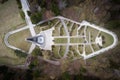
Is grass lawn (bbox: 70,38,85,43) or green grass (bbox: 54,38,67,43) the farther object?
green grass (bbox: 54,38,67,43)

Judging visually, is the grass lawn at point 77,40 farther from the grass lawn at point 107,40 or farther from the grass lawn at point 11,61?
the grass lawn at point 11,61

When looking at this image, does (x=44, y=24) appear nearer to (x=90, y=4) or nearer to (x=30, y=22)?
(x=30, y=22)

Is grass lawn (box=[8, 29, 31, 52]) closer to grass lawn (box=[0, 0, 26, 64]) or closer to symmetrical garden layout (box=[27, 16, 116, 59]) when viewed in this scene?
symmetrical garden layout (box=[27, 16, 116, 59])

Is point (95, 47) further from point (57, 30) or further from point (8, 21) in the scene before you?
point (8, 21)

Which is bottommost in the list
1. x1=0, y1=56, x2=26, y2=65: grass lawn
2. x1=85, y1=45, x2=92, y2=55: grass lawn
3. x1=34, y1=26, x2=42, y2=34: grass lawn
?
x1=0, y1=56, x2=26, y2=65: grass lawn

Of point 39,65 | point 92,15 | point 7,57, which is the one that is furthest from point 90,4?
point 7,57

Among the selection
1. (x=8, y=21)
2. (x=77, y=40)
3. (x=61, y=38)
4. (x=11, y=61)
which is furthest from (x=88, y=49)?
(x=8, y=21)

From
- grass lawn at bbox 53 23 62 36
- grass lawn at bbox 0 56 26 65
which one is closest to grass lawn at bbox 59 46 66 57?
grass lawn at bbox 53 23 62 36

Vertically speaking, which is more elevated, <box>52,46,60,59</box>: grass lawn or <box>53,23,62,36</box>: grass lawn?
<box>53,23,62,36</box>: grass lawn
